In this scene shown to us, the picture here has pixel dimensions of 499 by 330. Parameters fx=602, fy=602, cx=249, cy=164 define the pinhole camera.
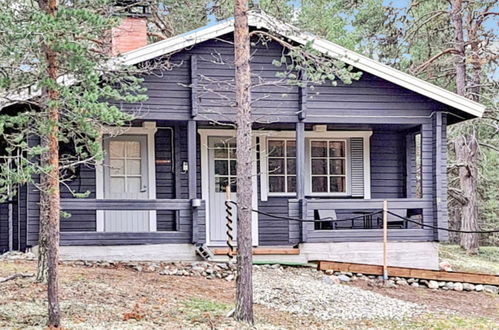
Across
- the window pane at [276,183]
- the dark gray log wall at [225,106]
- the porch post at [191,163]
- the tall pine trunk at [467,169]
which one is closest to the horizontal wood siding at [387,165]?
the dark gray log wall at [225,106]

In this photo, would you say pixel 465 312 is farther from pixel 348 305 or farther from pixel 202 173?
pixel 202 173

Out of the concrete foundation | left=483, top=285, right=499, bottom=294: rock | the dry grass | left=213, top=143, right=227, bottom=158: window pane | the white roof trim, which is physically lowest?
the dry grass

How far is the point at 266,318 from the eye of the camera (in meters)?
6.54

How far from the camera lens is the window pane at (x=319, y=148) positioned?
11.3m

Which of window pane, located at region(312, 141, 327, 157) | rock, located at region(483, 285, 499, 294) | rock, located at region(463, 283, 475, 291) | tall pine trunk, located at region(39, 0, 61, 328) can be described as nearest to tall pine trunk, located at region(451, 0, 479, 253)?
window pane, located at region(312, 141, 327, 157)

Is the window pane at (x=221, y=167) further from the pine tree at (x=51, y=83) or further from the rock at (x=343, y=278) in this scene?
the pine tree at (x=51, y=83)

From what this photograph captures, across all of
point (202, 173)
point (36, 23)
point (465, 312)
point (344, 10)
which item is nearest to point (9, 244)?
point (202, 173)

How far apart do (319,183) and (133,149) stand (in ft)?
11.4

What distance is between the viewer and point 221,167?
10984 mm

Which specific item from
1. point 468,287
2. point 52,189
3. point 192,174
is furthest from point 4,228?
point 468,287

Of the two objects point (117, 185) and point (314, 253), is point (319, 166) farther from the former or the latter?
point (117, 185)

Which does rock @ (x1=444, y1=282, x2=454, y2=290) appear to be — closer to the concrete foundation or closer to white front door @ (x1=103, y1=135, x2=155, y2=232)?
the concrete foundation

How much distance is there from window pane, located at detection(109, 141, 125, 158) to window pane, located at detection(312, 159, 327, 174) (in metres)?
3.52

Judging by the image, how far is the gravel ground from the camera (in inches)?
282
